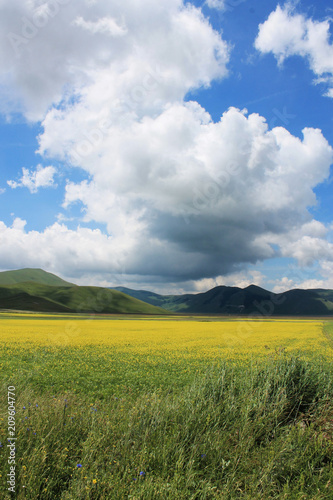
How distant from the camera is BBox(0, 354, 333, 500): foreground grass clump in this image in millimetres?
4816

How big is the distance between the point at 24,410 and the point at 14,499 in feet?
8.75

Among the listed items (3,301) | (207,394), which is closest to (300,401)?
(207,394)

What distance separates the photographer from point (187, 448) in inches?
232

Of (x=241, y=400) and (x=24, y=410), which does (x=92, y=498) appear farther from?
(x=241, y=400)

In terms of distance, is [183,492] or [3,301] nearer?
[183,492]

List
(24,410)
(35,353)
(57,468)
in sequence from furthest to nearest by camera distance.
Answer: (35,353), (24,410), (57,468)

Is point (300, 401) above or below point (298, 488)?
above

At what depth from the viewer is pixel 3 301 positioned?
187m

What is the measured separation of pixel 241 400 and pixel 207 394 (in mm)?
920

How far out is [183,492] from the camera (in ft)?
Result: 15.4

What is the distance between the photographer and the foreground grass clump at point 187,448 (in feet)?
15.8

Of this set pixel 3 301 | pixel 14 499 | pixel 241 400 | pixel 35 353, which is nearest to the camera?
pixel 14 499

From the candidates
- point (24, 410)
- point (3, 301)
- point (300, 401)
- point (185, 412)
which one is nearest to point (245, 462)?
point (185, 412)

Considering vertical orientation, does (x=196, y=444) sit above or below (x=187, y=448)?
above
